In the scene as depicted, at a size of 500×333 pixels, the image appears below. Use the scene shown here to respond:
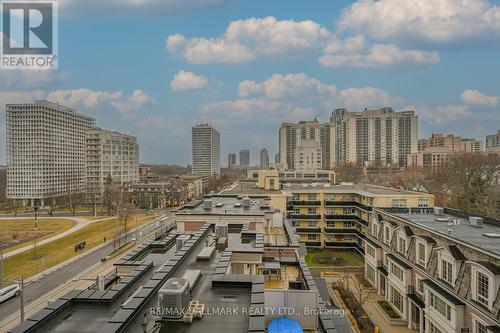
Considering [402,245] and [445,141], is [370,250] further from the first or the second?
[445,141]

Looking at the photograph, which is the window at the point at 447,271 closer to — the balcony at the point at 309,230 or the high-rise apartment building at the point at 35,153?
the balcony at the point at 309,230

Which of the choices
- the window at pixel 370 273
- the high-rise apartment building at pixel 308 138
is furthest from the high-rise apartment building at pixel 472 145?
the window at pixel 370 273

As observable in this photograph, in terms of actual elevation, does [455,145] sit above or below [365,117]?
below

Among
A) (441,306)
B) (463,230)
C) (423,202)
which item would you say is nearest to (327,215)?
(423,202)

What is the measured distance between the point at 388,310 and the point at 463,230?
1013 cm

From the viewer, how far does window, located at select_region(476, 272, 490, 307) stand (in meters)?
18.8

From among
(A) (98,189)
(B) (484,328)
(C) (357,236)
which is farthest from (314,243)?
(A) (98,189)

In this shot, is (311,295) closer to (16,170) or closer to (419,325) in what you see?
(419,325)

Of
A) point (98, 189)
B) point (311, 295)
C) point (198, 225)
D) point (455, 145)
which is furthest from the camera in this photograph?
point (455, 145)

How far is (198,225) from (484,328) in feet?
68.4

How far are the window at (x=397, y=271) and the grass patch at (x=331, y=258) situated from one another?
503 inches

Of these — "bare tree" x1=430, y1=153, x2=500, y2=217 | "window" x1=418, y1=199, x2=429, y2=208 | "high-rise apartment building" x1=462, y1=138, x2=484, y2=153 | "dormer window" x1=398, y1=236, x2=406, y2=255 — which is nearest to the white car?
"dormer window" x1=398, y1=236, x2=406, y2=255

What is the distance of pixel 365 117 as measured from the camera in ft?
500

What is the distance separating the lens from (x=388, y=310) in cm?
3061
